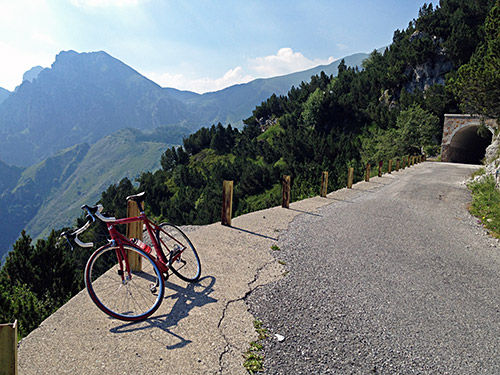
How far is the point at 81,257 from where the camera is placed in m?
32.4

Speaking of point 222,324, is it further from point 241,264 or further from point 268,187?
point 268,187

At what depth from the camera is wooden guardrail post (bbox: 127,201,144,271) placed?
4.93 m

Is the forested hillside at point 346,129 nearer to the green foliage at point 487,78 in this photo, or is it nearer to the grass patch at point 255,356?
the green foliage at point 487,78

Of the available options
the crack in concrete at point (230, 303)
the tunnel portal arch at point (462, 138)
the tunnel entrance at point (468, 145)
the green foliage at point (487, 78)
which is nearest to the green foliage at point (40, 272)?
the crack in concrete at point (230, 303)

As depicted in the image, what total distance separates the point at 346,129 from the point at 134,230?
2553 inches

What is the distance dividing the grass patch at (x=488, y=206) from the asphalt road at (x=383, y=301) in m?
0.69

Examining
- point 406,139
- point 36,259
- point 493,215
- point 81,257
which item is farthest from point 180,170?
point 493,215

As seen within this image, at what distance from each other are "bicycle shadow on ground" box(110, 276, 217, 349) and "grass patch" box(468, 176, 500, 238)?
7.82 metres

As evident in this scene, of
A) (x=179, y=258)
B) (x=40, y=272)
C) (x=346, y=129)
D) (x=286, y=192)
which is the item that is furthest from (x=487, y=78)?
(x=346, y=129)

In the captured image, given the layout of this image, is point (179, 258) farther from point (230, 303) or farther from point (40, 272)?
point (40, 272)

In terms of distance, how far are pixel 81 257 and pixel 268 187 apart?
26.3 m

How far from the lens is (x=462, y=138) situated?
44531mm

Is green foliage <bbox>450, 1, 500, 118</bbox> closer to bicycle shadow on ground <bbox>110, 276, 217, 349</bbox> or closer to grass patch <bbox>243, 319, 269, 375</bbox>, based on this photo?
bicycle shadow on ground <bbox>110, 276, 217, 349</bbox>

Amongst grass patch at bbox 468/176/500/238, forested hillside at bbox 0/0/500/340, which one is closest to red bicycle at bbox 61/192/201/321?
grass patch at bbox 468/176/500/238
